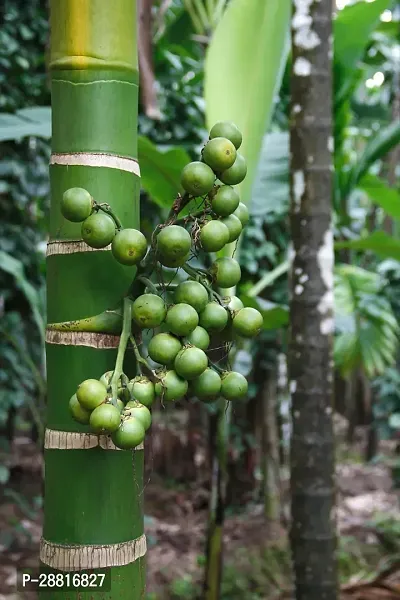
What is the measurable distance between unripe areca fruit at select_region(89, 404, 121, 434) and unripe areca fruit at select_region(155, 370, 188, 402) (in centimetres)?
5

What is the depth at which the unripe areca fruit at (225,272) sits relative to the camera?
58 cm

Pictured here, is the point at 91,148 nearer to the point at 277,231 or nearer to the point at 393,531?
the point at 277,231

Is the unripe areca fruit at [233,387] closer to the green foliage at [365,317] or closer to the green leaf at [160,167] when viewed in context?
the green leaf at [160,167]

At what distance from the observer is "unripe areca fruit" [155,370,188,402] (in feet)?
1.75

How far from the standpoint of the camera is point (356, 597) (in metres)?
1.90

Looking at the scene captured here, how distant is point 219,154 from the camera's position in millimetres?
Result: 540

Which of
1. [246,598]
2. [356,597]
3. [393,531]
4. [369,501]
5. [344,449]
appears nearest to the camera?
[356,597]

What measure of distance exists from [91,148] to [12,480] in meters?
3.54

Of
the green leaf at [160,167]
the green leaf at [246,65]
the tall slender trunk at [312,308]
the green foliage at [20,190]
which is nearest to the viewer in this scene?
the tall slender trunk at [312,308]

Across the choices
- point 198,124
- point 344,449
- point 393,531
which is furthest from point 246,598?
point 344,449

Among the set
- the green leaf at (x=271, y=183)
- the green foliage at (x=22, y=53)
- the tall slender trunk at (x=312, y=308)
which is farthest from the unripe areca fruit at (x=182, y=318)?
the green foliage at (x=22, y=53)

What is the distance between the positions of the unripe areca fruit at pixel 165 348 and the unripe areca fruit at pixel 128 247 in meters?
0.07

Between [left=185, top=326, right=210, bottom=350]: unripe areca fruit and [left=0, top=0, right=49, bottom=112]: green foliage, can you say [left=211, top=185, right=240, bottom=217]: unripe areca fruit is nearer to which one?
[left=185, top=326, right=210, bottom=350]: unripe areca fruit

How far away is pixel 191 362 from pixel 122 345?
0.06 metres
